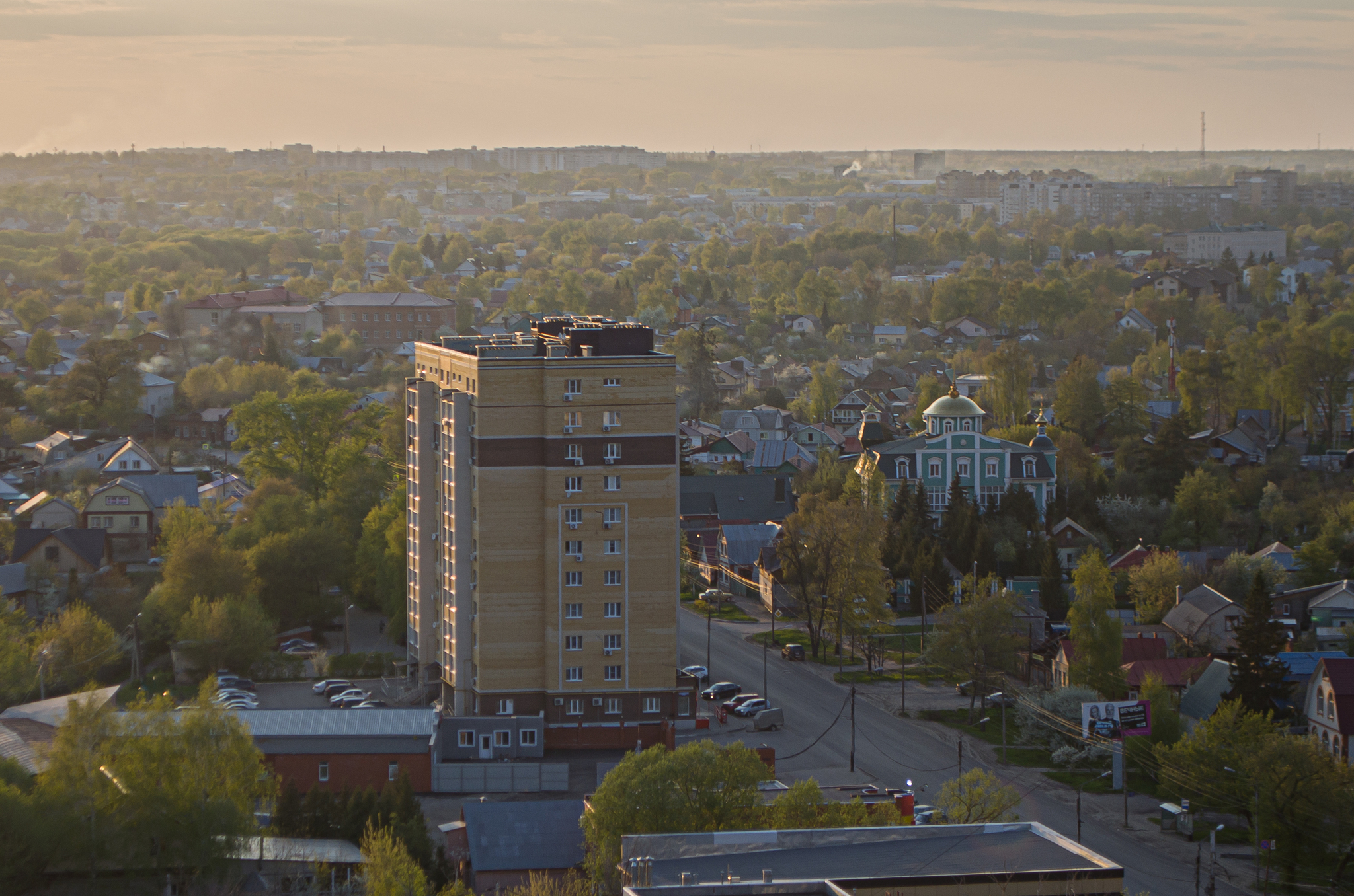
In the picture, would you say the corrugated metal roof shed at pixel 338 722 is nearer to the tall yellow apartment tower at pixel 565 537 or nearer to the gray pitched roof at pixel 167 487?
the tall yellow apartment tower at pixel 565 537

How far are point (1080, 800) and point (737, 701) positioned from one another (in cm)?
524

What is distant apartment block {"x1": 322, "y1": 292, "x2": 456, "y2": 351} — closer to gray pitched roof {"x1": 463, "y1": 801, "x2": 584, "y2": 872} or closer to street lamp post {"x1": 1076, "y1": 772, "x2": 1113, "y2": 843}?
street lamp post {"x1": 1076, "y1": 772, "x2": 1113, "y2": 843}

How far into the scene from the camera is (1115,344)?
5991 centimetres

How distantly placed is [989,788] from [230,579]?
12.0 meters

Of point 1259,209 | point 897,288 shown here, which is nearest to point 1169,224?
point 1259,209

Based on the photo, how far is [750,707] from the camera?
858 inches

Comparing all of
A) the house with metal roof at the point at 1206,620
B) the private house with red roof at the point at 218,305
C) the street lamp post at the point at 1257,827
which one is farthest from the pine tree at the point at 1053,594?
the private house with red roof at the point at 218,305

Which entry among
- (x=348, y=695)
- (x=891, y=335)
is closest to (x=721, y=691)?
(x=348, y=695)

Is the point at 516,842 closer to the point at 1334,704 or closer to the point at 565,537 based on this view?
the point at 565,537

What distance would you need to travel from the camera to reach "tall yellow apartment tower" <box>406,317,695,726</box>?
2022 cm

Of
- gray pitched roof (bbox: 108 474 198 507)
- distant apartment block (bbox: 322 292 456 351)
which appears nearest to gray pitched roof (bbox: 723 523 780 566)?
gray pitched roof (bbox: 108 474 198 507)

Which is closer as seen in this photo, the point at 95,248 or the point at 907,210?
the point at 95,248

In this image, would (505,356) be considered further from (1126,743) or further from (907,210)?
(907,210)

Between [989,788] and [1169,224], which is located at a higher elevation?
[1169,224]
